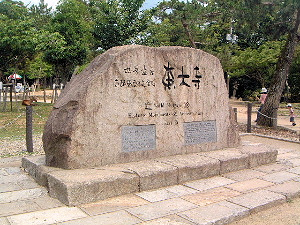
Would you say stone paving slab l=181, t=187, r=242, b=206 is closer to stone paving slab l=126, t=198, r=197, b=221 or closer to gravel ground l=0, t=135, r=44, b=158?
stone paving slab l=126, t=198, r=197, b=221

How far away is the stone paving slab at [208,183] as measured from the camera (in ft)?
16.5

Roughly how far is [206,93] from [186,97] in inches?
19.6

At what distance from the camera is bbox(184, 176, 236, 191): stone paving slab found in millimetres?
5029

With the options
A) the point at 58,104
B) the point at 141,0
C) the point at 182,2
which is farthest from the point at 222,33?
the point at 58,104

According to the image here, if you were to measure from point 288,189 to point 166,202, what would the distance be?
194cm

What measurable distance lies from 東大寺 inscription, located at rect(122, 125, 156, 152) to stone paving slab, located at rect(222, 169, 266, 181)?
1.34 meters

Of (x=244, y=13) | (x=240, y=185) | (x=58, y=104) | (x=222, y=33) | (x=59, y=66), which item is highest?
(x=222, y=33)

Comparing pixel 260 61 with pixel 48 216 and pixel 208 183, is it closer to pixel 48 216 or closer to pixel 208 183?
pixel 208 183

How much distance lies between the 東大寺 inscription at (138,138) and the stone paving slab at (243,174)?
1343 millimetres

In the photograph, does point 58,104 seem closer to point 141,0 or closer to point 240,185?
point 240,185

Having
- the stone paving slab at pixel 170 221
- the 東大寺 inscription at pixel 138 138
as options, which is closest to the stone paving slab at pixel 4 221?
the stone paving slab at pixel 170 221

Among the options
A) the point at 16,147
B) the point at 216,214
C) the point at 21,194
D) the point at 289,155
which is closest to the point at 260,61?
the point at 289,155

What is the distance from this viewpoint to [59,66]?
20.3 m

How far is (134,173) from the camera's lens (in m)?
4.78
